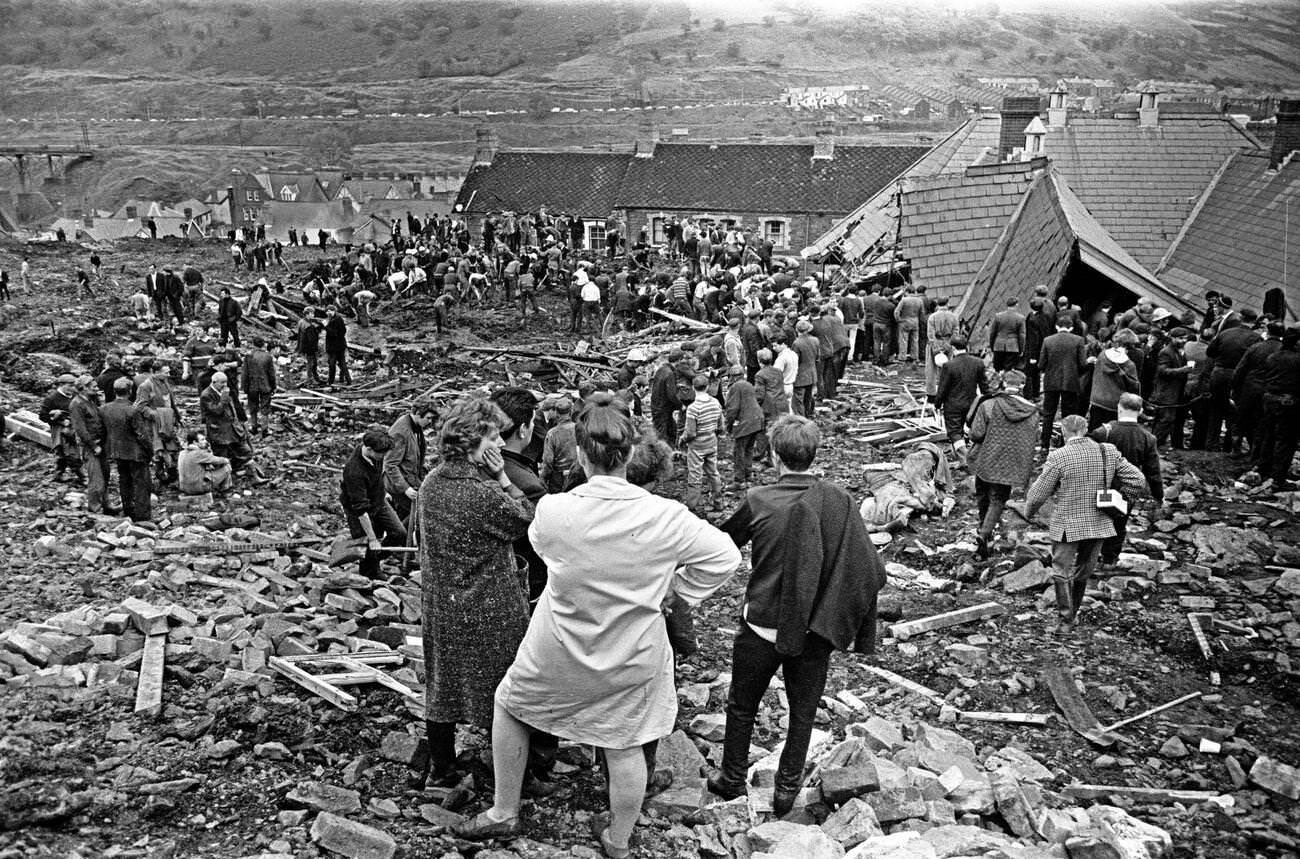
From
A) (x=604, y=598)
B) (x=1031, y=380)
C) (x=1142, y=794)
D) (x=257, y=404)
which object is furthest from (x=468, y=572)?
(x=257, y=404)

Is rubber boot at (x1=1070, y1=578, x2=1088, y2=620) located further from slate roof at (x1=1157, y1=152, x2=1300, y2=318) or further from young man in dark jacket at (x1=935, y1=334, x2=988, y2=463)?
slate roof at (x1=1157, y1=152, x2=1300, y2=318)

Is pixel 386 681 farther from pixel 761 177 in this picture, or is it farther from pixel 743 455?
pixel 761 177

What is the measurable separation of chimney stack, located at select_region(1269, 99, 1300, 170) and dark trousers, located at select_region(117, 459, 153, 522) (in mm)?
22018

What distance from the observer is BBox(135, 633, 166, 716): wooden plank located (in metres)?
5.70

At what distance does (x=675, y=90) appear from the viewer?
588 feet

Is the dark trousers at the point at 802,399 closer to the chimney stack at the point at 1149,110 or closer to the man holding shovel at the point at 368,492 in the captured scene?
the man holding shovel at the point at 368,492

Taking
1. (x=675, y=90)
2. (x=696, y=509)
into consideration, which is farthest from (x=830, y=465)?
(x=675, y=90)

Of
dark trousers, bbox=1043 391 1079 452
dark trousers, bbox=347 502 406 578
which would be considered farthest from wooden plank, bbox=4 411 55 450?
dark trousers, bbox=1043 391 1079 452

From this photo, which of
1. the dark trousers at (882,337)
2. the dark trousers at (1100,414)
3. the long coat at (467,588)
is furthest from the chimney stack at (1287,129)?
the long coat at (467,588)

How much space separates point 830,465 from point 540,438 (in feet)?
16.6

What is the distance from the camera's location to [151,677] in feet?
19.7

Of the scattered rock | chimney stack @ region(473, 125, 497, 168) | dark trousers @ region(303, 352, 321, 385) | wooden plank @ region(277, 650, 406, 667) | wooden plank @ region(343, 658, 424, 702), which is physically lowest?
dark trousers @ region(303, 352, 321, 385)

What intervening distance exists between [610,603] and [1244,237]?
20.9 m

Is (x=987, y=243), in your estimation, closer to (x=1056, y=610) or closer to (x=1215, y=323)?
(x=1215, y=323)
